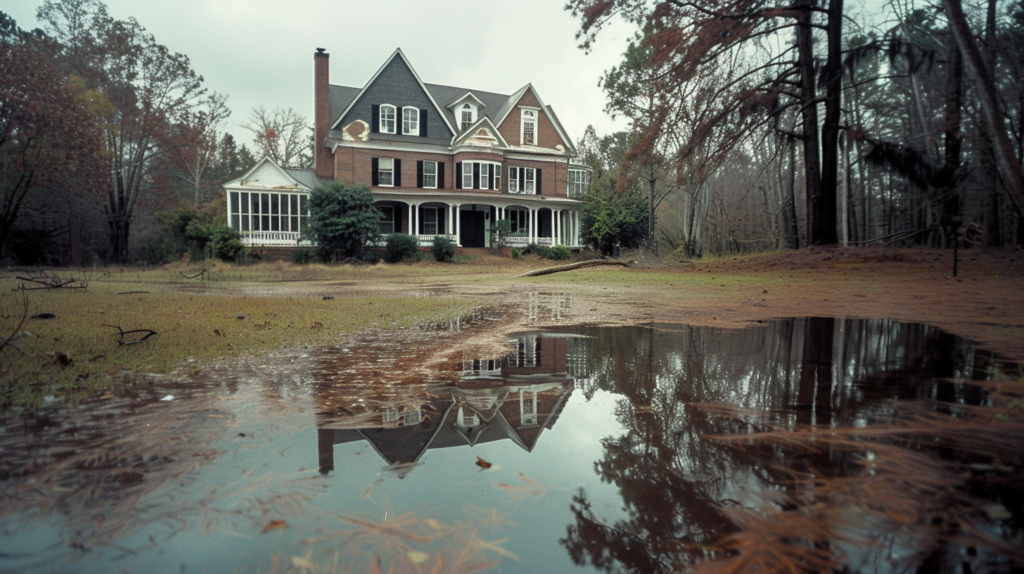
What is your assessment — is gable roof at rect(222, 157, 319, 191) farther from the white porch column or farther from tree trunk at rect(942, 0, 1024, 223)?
tree trunk at rect(942, 0, 1024, 223)

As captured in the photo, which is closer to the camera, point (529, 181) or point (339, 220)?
point (339, 220)

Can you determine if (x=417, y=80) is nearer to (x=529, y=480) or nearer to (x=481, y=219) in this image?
(x=481, y=219)

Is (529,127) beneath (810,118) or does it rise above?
above

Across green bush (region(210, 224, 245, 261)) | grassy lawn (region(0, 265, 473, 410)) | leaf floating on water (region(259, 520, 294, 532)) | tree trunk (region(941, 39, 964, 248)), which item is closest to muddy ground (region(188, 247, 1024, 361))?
grassy lawn (region(0, 265, 473, 410))

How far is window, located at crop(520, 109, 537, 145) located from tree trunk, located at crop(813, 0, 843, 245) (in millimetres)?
20395

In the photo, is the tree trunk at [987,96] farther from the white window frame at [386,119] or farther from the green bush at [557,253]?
the white window frame at [386,119]

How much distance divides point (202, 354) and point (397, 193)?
25626 mm

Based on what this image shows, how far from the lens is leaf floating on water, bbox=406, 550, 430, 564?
128cm

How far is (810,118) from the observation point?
563 inches

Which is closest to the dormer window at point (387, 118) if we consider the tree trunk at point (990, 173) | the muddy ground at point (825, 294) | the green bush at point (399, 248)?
the green bush at point (399, 248)

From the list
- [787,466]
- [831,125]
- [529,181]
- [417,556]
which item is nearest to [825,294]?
[831,125]

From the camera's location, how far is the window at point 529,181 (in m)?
32.5

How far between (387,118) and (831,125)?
2289cm

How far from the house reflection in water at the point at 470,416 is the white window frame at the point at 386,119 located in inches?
1140
